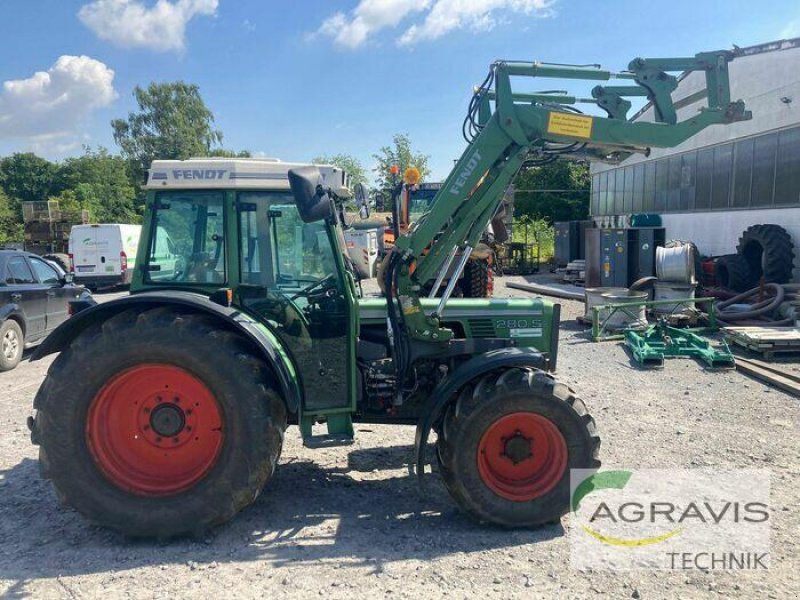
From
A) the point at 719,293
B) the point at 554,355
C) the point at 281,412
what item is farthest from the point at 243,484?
the point at 719,293

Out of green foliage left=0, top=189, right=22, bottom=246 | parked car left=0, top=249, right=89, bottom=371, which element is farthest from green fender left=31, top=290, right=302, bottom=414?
green foliage left=0, top=189, right=22, bottom=246

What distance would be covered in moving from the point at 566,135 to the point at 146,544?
151 inches

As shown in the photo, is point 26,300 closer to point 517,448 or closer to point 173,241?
point 173,241

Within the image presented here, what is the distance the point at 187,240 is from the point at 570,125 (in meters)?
2.75

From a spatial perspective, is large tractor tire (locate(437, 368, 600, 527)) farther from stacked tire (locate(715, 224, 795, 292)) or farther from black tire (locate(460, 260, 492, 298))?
stacked tire (locate(715, 224, 795, 292))

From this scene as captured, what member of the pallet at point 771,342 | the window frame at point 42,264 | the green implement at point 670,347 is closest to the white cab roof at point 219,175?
the green implement at point 670,347

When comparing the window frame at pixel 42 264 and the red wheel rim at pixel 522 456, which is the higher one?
the window frame at pixel 42 264

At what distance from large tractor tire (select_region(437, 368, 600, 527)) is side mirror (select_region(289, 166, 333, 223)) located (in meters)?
1.51

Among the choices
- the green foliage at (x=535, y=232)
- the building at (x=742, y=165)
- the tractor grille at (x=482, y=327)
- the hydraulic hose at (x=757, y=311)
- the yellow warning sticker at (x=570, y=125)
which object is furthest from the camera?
the green foliage at (x=535, y=232)

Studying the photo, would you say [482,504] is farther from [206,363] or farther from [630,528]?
[206,363]

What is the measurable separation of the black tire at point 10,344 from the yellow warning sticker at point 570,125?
8.17 meters

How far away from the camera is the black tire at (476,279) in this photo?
1266 cm

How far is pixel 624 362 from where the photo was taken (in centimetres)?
825

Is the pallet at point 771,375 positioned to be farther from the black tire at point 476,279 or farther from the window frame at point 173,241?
the window frame at point 173,241
